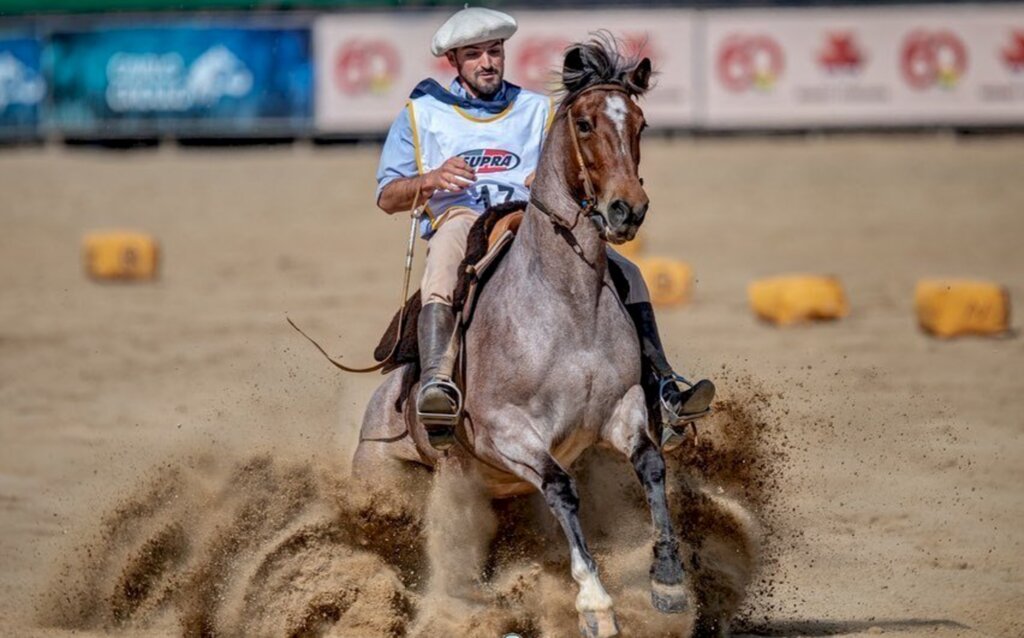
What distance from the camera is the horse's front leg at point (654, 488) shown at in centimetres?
557

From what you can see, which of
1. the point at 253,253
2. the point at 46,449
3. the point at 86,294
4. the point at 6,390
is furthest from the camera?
the point at 253,253

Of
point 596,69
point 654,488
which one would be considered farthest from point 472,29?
point 654,488

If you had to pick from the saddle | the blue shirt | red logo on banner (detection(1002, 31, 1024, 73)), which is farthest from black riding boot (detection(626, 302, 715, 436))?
red logo on banner (detection(1002, 31, 1024, 73))

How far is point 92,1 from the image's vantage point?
25.4 m

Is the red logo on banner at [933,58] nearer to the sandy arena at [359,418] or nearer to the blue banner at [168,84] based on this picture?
the sandy arena at [359,418]

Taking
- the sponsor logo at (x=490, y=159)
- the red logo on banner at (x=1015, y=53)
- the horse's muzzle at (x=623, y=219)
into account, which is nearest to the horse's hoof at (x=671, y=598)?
the horse's muzzle at (x=623, y=219)

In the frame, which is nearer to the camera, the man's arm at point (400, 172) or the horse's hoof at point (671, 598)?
the horse's hoof at point (671, 598)

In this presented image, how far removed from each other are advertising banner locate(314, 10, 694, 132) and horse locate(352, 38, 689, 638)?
17.5m

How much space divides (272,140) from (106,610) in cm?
1892

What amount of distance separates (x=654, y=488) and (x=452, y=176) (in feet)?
4.95

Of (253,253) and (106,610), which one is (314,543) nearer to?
(106,610)

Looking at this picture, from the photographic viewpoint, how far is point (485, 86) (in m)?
6.56

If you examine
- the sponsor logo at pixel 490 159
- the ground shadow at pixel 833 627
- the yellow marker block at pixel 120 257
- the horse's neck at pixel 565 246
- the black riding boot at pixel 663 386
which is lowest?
the yellow marker block at pixel 120 257

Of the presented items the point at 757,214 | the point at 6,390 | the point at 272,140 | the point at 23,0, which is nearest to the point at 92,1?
the point at 23,0
